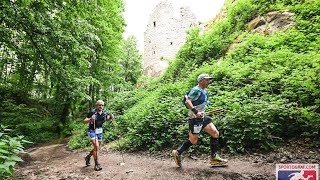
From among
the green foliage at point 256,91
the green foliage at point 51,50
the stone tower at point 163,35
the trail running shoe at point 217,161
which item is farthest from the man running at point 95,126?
the stone tower at point 163,35

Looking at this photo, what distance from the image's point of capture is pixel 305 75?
21.2ft

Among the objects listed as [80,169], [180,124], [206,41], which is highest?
[206,41]

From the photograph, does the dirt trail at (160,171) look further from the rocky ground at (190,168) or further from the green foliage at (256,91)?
the green foliage at (256,91)

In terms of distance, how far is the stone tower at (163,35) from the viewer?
32.0 m

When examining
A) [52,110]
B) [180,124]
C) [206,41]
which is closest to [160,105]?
[180,124]

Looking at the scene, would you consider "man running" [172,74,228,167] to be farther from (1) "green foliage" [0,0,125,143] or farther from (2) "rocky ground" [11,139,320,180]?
(1) "green foliage" [0,0,125,143]

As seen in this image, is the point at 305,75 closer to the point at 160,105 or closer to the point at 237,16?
the point at 160,105

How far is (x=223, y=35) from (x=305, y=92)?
9.03 meters

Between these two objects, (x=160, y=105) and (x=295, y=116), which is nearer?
(x=295, y=116)

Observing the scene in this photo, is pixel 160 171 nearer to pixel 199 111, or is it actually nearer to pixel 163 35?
pixel 199 111

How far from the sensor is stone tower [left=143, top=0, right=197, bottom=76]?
32000mm

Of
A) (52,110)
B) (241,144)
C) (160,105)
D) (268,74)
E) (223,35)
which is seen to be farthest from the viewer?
(52,110)

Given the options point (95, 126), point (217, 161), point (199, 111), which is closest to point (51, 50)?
point (95, 126)

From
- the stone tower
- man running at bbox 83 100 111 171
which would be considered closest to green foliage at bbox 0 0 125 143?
man running at bbox 83 100 111 171
